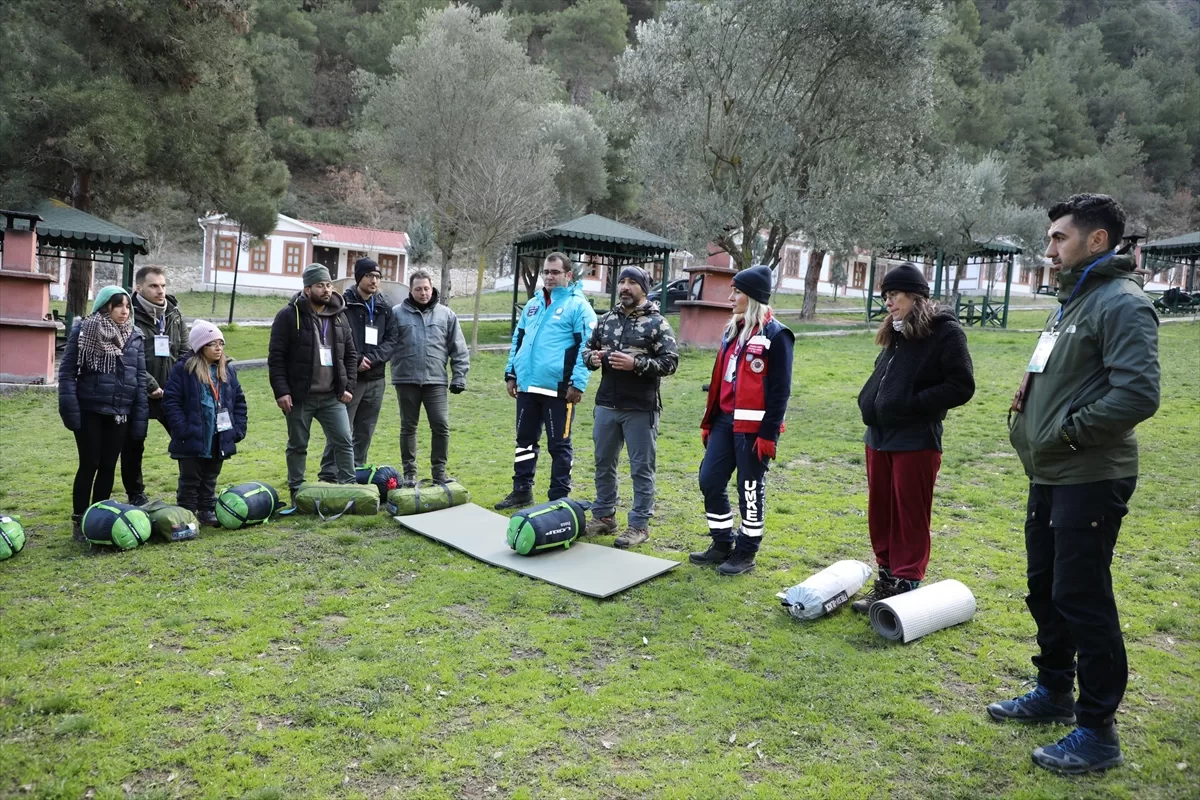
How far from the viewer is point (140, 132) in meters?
16.3

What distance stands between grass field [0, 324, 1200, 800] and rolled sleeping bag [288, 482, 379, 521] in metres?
0.16

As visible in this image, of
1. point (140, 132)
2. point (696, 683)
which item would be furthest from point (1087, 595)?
point (140, 132)

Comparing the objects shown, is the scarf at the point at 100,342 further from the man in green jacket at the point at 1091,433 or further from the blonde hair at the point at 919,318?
the man in green jacket at the point at 1091,433

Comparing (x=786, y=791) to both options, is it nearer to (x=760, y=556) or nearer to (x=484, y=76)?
(x=760, y=556)

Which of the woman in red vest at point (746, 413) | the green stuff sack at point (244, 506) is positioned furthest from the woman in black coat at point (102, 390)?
the woman in red vest at point (746, 413)

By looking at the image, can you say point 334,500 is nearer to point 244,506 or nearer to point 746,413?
point 244,506

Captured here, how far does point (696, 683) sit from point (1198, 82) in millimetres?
66368

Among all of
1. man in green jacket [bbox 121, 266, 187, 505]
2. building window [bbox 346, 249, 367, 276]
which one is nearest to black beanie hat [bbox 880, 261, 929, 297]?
man in green jacket [bbox 121, 266, 187, 505]

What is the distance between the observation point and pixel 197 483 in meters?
6.42

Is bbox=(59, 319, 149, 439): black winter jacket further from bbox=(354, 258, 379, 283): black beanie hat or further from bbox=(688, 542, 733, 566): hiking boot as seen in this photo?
bbox=(688, 542, 733, 566): hiking boot

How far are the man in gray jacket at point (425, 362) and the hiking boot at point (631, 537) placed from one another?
6.34ft

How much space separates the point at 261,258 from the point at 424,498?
36.1 m

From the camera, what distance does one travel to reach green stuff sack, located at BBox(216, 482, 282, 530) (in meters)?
6.25

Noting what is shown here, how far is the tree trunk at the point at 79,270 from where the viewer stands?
17891mm
